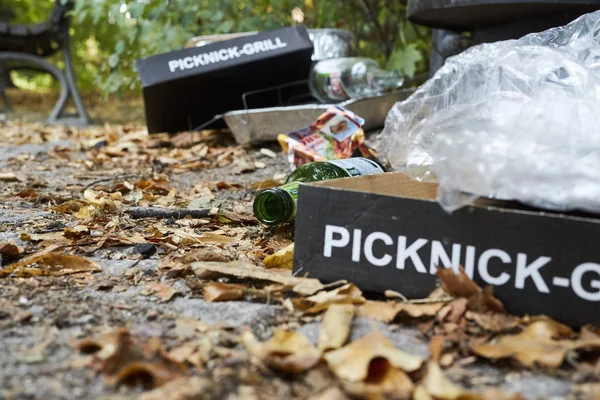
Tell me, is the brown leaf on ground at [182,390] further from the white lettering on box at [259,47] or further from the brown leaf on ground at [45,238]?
the white lettering on box at [259,47]

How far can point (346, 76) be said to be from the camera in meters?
2.61

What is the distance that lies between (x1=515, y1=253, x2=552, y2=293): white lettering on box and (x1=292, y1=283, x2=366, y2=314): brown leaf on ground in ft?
0.78

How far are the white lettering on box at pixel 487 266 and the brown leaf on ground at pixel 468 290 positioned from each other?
2 centimetres

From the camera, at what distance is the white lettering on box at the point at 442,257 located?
945mm

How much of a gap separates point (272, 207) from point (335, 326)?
1.91 ft

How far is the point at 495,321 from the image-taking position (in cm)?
90

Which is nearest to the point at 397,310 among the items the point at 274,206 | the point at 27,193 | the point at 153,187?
the point at 274,206

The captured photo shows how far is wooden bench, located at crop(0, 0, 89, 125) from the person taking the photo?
14.6ft

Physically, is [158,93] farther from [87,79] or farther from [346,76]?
[87,79]

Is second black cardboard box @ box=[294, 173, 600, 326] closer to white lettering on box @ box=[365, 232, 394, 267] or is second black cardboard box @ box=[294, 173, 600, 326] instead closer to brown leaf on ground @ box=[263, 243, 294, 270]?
white lettering on box @ box=[365, 232, 394, 267]

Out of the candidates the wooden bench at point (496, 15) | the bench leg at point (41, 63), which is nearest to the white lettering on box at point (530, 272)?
the wooden bench at point (496, 15)

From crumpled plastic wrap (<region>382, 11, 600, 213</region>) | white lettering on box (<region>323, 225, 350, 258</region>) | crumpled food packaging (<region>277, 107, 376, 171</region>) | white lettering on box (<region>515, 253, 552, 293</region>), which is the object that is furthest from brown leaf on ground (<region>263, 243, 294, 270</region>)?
crumpled food packaging (<region>277, 107, 376, 171</region>)

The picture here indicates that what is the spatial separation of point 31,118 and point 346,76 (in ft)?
9.89

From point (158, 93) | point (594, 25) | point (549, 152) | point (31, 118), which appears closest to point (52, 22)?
point (31, 118)
